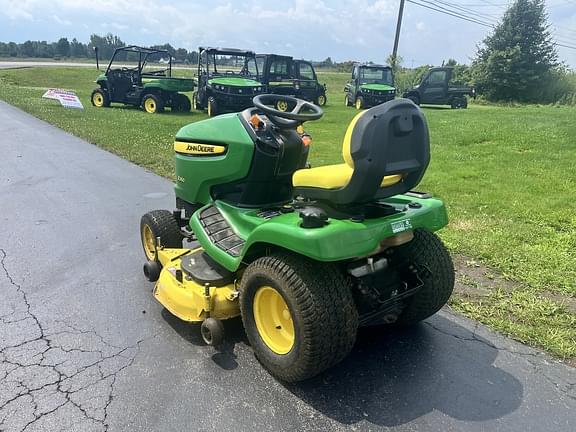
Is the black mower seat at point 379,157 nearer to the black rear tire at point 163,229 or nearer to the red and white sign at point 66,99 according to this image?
the black rear tire at point 163,229

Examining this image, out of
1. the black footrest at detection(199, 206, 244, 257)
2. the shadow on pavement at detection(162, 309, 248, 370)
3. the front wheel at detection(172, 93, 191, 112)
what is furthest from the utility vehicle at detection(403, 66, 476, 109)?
the shadow on pavement at detection(162, 309, 248, 370)

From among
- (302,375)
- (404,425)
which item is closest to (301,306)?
(302,375)

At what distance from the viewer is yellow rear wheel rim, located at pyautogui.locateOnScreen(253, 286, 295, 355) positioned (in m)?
2.66

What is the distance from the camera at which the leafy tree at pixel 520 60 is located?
27.2m

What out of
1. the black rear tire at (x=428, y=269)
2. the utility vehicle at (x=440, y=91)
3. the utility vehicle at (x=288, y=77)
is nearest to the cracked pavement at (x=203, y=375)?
the black rear tire at (x=428, y=269)

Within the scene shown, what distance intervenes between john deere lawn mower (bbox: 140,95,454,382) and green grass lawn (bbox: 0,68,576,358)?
874 mm

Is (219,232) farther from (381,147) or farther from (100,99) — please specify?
(100,99)

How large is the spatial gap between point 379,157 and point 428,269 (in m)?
0.96

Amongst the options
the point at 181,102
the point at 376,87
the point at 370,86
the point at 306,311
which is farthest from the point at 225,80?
the point at 306,311

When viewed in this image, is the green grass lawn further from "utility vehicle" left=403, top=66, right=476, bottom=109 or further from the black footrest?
"utility vehicle" left=403, top=66, right=476, bottom=109

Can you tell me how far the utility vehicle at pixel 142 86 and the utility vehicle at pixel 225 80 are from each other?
70 centimetres

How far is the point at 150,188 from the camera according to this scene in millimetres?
6465

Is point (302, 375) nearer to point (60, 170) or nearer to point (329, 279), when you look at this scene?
point (329, 279)

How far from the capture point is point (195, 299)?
2.94m
